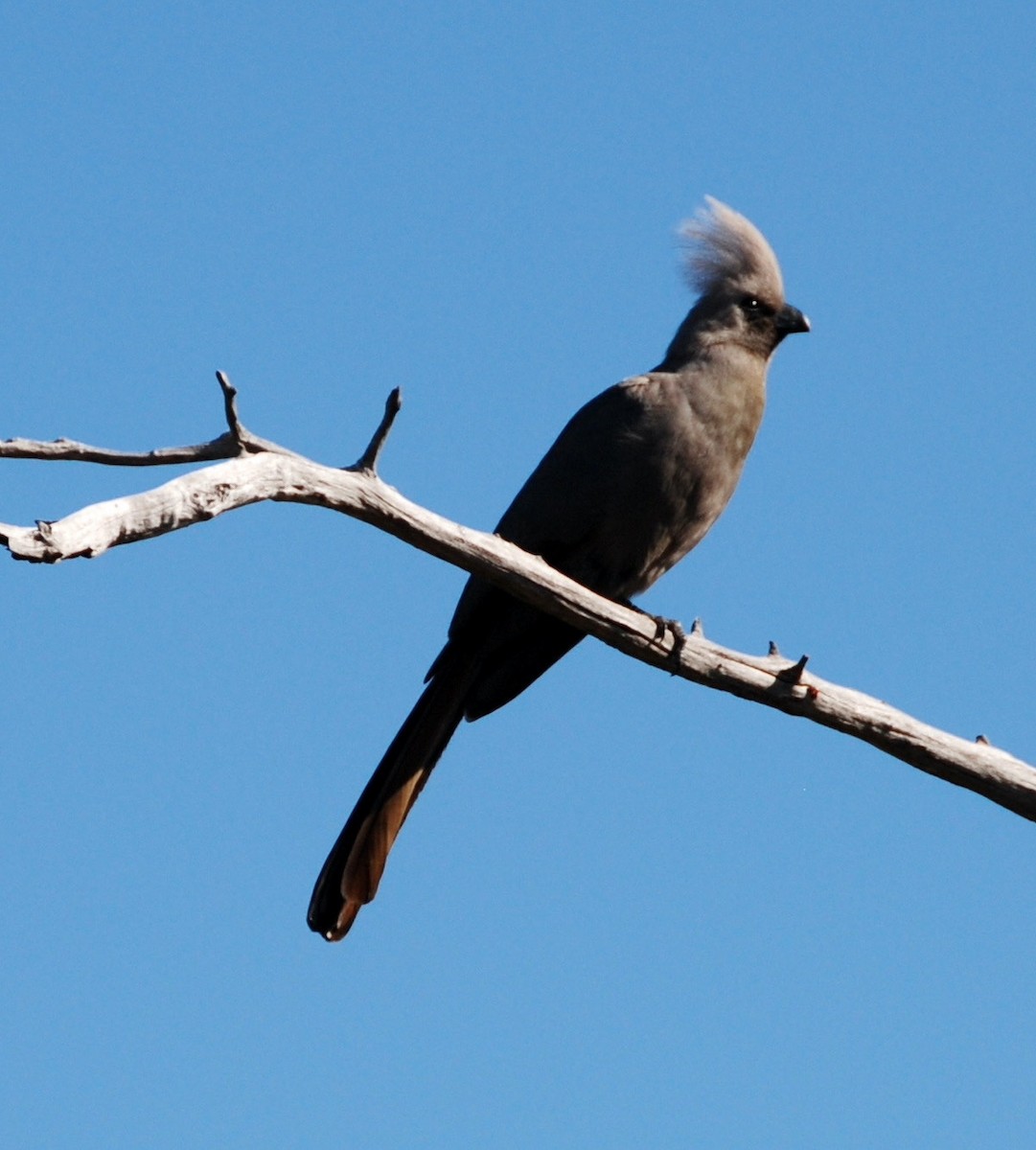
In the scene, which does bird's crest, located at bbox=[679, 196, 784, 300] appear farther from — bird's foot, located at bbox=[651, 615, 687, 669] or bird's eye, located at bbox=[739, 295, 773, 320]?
bird's foot, located at bbox=[651, 615, 687, 669]

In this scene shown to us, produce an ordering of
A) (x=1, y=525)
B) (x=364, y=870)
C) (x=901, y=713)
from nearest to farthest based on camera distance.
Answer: (x=1, y=525) → (x=901, y=713) → (x=364, y=870)

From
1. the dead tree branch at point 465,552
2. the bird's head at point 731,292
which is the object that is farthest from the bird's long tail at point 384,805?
the bird's head at point 731,292

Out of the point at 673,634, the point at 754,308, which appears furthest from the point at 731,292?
the point at 673,634

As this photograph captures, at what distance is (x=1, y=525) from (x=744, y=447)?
379 centimetres

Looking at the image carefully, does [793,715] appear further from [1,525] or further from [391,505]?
[1,525]

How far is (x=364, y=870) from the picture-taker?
5.63 metres

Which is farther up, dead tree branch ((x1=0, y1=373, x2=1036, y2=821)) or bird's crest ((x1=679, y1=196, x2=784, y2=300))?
bird's crest ((x1=679, y1=196, x2=784, y2=300))

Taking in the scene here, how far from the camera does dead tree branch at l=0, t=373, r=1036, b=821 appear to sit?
3439 mm

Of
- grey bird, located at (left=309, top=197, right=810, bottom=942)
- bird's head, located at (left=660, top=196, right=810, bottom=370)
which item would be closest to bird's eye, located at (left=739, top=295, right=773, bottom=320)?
bird's head, located at (left=660, top=196, right=810, bottom=370)

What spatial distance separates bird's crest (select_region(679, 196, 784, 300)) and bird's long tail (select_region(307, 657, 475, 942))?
2177 millimetres

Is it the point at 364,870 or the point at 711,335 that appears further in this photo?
the point at 711,335

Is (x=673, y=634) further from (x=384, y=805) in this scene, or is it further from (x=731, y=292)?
(x=731, y=292)

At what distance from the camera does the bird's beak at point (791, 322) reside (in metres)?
6.86

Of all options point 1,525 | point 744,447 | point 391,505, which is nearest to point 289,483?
point 391,505
